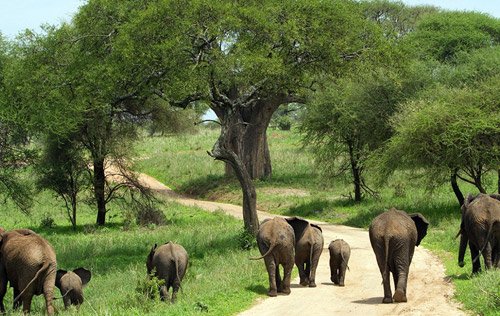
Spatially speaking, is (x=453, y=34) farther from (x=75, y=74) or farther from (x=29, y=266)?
(x=29, y=266)

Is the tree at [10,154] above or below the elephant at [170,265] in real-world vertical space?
above

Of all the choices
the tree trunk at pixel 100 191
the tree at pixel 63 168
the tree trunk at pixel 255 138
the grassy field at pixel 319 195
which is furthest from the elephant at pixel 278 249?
the tree trunk at pixel 255 138

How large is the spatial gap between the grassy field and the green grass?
4454 mm

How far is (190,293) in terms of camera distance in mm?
17406

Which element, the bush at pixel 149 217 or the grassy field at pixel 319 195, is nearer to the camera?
the grassy field at pixel 319 195

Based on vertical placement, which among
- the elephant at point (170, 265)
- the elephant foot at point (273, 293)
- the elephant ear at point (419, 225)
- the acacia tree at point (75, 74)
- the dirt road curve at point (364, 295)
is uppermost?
the acacia tree at point (75, 74)

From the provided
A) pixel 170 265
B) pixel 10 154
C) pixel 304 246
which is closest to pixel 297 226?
pixel 304 246

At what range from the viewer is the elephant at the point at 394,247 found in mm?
15898

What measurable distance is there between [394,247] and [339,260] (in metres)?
3.11

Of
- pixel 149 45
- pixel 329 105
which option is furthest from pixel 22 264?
pixel 329 105

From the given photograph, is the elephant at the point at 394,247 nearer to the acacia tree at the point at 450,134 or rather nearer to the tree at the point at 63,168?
the acacia tree at the point at 450,134

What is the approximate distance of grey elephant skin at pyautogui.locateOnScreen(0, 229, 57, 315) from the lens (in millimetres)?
16844

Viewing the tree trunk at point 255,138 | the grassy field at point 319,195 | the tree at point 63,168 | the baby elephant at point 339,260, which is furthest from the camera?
the tree trunk at point 255,138

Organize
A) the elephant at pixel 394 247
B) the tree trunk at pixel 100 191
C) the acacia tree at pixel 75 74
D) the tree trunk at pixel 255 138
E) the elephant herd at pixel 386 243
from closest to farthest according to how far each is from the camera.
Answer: the elephant at pixel 394 247 < the elephant herd at pixel 386 243 < the acacia tree at pixel 75 74 < the tree trunk at pixel 100 191 < the tree trunk at pixel 255 138
